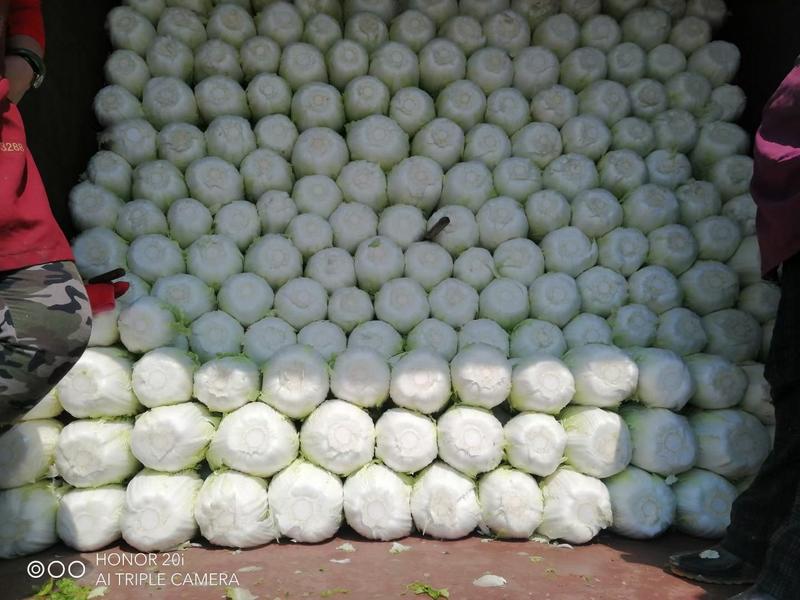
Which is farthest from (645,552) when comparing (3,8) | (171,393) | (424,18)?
(3,8)

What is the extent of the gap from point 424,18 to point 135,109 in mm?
1479

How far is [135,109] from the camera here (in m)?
3.51

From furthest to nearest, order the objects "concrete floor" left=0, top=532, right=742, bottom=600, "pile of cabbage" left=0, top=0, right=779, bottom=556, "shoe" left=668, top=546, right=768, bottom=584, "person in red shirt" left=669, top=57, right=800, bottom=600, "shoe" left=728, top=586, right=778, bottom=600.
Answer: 1. "pile of cabbage" left=0, top=0, right=779, bottom=556
2. "shoe" left=668, top=546, right=768, bottom=584
3. "concrete floor" left=0, top=532, right=742, bottom=600
4. "person in red shirt" left=669, top=57, right=800, bottom=600
5. "shoe" left=728, top=586, right=778, bottom=600

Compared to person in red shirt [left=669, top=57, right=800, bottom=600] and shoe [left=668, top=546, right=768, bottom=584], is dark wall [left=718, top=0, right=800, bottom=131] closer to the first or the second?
person in red shirt [left=669, top=57, right=800, bottom=600]

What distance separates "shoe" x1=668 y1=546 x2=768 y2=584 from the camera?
2.61 m

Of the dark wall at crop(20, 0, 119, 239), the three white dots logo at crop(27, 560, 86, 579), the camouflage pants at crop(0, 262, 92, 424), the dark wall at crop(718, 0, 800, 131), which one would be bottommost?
the three white dots logo at crop(27, 560, 86, 579)

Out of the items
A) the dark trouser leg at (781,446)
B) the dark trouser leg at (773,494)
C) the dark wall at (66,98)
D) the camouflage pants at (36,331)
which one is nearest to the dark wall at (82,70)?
the dark wall at (66,98)

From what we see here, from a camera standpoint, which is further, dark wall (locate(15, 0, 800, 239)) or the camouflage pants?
dark wall (locate(15, 0, 800, 239))

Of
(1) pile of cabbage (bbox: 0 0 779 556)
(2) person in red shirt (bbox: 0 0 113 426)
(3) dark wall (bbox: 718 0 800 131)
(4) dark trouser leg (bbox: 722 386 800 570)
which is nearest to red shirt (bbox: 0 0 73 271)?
(2) person in red shirt (bbox: 0 0 113 426)

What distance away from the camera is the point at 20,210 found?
6.95ft

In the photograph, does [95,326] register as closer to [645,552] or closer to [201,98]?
[201,98]

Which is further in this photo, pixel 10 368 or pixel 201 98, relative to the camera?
pixel 201 98

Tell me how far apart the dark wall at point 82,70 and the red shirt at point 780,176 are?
4.56ft
